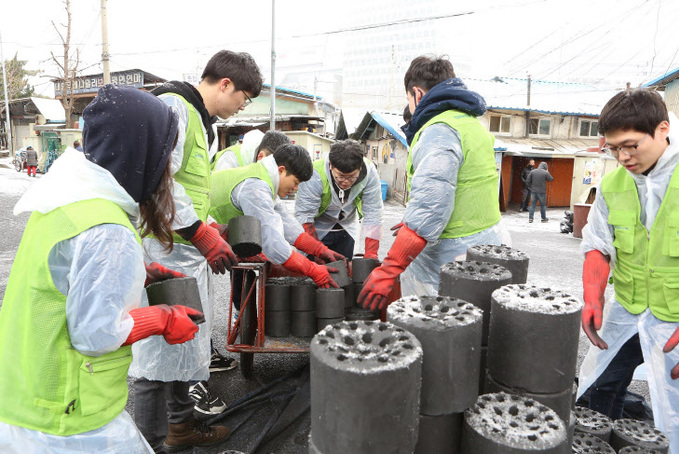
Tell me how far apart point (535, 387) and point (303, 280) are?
2212 mm

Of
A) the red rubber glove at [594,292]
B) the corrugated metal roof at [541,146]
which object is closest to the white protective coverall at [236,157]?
the red rubber glove at [594,292]

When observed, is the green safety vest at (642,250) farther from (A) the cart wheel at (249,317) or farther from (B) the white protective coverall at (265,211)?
(A) the cart wheel at (249,317)

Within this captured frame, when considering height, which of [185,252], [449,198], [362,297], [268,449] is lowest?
[268,449]

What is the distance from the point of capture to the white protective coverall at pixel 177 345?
2.30m

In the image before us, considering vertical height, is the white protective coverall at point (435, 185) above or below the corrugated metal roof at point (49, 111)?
below

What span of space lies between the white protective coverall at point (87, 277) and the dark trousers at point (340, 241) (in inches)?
125

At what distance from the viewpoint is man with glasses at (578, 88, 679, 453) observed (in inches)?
74.0

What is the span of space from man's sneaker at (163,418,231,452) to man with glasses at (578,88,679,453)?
2.14 metres

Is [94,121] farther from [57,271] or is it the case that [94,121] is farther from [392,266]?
[392,266]

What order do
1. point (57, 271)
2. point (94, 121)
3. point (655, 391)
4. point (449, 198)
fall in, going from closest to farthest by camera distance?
point (57, 271) → point (94, 121) → point (655, 391) → point (449, 198)

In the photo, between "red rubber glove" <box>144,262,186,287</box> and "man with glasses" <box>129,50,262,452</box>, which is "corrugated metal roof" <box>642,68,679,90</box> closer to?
"man with glasses" <box>129,50,262,452</box>

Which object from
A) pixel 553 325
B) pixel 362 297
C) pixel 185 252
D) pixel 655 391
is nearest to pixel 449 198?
pixel 362 297

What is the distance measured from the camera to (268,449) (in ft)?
8.93

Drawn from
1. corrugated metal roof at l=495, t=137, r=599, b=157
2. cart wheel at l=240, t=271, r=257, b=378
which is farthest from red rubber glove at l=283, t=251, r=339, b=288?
corrugated metal roof at l=495, t=137, r=599, b=157
